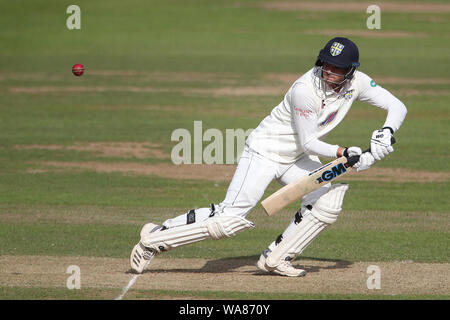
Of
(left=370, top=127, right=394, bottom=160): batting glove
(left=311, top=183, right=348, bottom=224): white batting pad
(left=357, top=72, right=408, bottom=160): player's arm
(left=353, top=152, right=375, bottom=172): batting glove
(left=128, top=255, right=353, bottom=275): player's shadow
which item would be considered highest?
(left=357, top=72, right=408, bottom=160): player's arm

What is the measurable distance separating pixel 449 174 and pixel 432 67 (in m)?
15.1

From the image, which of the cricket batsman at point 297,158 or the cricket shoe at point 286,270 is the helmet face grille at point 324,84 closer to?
the cricket batsman at point 297,158

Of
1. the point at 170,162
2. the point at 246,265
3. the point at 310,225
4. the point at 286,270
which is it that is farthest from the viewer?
the point at 170,162

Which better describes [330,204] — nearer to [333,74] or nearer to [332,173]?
[332,173]

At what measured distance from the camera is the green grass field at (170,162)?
299 inches

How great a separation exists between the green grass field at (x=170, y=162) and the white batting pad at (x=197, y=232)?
1.06 ft

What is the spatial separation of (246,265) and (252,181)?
46.6 inches

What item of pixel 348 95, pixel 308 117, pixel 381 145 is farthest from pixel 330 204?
pixel 348 95

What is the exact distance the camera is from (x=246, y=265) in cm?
815

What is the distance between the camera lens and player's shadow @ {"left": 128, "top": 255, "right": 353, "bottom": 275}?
7848 mm

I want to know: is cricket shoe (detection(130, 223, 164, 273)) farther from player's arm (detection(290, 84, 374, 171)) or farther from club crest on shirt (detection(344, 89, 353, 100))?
club crest on shirt (detection(344, 89, 353, 100))

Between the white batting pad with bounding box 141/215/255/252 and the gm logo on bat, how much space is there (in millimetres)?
713

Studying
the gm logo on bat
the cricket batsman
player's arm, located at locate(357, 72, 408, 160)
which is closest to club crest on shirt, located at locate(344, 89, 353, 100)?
the cricket batsman

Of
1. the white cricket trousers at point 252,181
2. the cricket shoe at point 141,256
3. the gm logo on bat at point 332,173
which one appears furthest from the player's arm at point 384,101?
the cricket shoe at point 141,256
